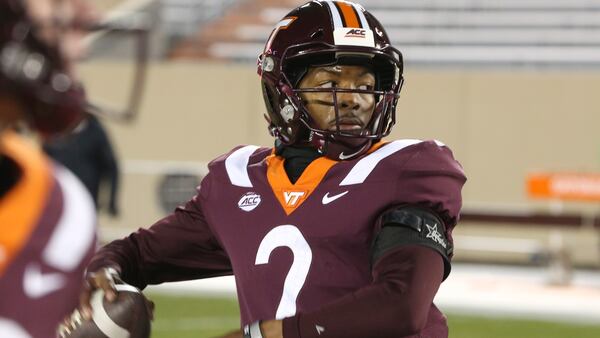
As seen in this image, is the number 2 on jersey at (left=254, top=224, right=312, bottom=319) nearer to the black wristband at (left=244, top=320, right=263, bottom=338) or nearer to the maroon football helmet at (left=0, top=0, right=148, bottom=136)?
the black wristband at (left=244, top=320, right=263, bottom=338)

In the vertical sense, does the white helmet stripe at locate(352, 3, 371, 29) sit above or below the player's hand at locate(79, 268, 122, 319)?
above

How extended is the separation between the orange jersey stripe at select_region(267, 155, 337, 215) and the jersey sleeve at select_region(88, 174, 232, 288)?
0.67 ft

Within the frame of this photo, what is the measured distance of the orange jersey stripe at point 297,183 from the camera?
2.74m

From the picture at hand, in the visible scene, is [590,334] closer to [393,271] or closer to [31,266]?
[393,271]

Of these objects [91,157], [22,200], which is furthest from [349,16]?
[91,157]

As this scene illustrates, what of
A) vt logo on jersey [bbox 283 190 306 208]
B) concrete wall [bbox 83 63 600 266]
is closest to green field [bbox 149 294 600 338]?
concrete wall [bbox 83 63 600 266]

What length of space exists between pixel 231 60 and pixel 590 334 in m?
6.65

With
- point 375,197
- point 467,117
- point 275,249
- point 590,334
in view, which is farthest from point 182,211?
point 467,117

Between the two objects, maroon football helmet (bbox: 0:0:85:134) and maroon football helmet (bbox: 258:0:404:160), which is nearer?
maroon football helmet (bbox: 0:0:85:134)

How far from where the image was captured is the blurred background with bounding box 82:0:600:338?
10719 mm

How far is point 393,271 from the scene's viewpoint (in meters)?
2.50

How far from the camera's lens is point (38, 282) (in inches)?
63.1

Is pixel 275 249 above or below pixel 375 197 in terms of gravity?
below

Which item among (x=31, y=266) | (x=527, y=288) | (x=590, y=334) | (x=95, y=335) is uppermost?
(x=31, y=266)
